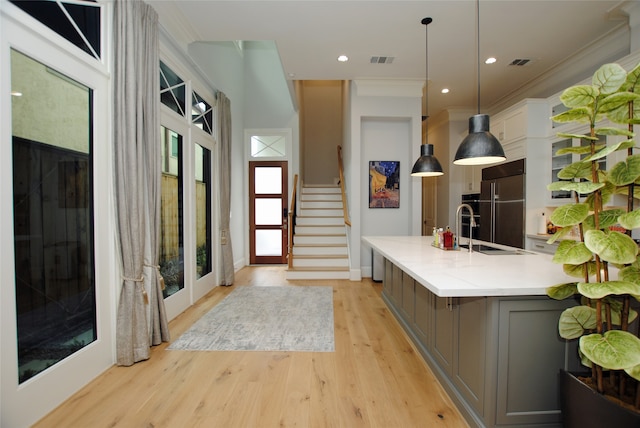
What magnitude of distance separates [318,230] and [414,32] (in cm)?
378

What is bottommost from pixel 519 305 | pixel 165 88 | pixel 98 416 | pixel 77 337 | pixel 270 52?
pixel 98 416

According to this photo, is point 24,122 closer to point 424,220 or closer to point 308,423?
point 308,423

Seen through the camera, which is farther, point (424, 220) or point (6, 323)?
point (424, 220)

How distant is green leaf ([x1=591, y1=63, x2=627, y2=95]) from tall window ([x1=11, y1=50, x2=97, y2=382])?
116 inches

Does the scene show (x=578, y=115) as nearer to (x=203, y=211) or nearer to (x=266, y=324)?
(x=266, y=324)

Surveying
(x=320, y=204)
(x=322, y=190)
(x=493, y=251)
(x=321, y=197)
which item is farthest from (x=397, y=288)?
(x=322, y=190)

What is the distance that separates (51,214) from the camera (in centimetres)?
185

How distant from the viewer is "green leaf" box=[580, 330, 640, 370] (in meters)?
1.08

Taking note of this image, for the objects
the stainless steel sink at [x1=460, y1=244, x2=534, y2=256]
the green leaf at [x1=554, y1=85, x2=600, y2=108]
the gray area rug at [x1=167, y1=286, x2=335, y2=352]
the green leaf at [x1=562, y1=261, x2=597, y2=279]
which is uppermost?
the green leaf at [x1=554, y1=85, x2=600, y2=108]

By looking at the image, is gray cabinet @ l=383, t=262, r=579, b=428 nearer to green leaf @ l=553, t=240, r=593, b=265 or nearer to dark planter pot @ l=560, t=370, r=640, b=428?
dark planter pot @ l=560, t=370, r=640, b=428

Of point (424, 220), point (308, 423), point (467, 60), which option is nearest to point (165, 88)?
point (308, 423)

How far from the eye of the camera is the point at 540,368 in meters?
1.55

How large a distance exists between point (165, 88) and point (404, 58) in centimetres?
308

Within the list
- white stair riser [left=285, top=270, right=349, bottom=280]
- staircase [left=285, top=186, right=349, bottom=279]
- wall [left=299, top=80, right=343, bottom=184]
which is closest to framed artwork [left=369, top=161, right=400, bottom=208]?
staircase [left=285, top=186, right=349, bottom=279]
